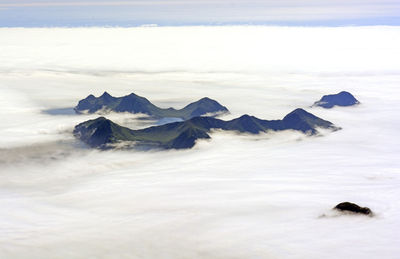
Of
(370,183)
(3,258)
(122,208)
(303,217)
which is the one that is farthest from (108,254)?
(370,183)

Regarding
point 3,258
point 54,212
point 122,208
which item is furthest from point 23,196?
point 3,258

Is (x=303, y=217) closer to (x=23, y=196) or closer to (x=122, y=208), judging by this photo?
(x=122, y=208)

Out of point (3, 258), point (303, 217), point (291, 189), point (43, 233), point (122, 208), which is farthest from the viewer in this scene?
point (291, 189)

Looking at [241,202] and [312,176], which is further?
[312,176]

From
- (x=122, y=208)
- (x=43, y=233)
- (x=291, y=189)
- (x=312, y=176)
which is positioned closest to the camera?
(x=43, y=233)

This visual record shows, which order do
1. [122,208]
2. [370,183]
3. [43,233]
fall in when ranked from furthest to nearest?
[370,183]
[122,208]
[43,233]

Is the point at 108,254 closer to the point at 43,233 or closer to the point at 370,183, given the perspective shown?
the point at 43,233

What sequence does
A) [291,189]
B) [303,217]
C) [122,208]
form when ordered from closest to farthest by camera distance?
[303,217]
[122,208]
[291,189]

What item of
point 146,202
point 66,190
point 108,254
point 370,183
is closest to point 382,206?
point 370,183

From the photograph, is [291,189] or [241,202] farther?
[291,189]
